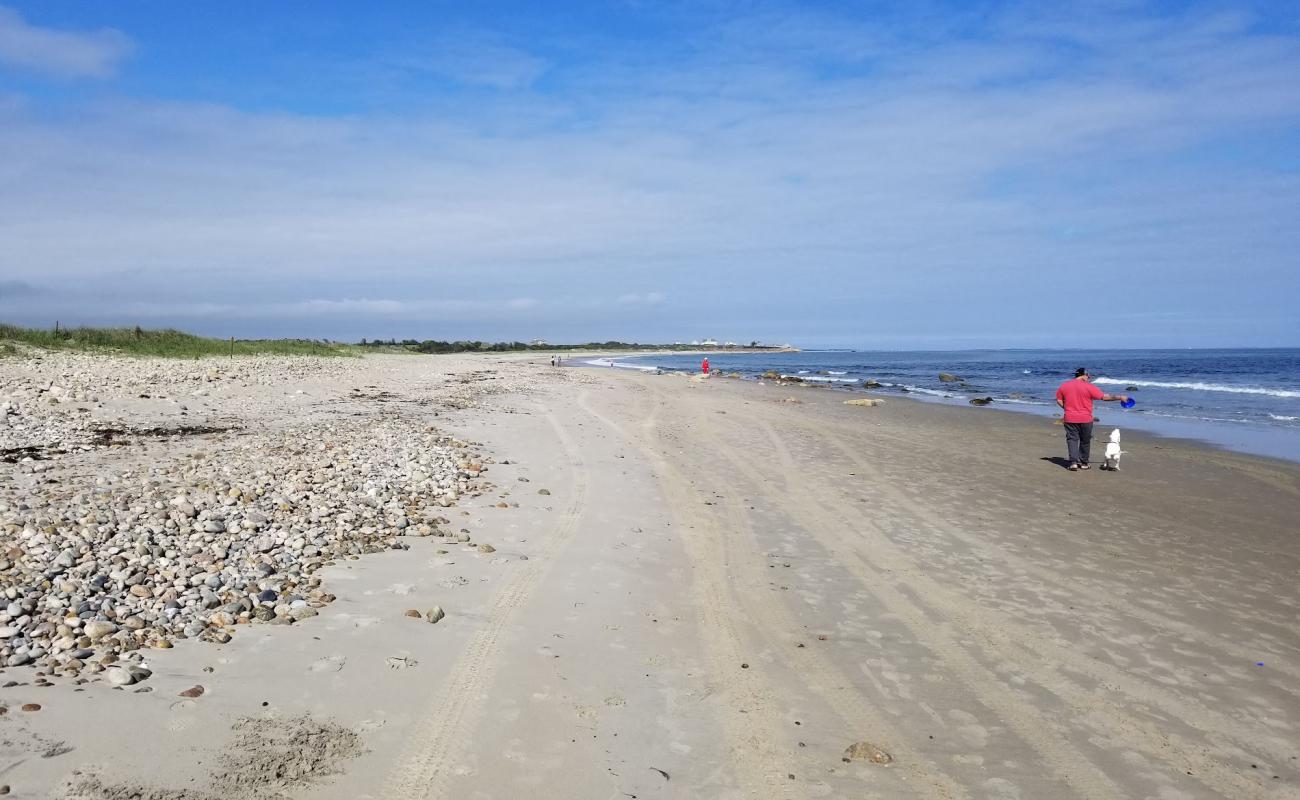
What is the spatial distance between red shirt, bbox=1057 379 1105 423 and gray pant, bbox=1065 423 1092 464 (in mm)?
118

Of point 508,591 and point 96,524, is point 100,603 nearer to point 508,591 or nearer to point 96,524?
point 96,524

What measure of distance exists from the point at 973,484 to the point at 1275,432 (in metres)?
14.7

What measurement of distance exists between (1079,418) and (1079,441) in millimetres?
444

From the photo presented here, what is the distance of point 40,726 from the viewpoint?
3930mm

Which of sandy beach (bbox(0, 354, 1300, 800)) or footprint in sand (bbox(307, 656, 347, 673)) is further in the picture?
footprint in sand (bbox(307, 656, 347, 673))

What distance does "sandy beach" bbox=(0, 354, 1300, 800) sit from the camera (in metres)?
4.09

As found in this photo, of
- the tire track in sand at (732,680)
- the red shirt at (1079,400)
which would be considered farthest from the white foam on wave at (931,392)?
the tire track in sand at (732,680)

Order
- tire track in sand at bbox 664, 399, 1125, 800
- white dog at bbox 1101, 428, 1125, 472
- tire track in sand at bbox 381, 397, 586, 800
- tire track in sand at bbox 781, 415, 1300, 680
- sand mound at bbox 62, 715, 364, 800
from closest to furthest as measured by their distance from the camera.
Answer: sand mound at bbox 62, 715, 364, 800
tire track in sand at bbox 381, 397, 586, 800
tire track in sand at bbox 664, 399, 1125, 800
tire track in sand at bbox 781, 415, 1300, 680
white dog at bbox 1101, 428, 1125, 472

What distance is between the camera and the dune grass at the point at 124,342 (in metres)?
32.6

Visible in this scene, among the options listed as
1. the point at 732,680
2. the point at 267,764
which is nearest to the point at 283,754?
the point at 267,764

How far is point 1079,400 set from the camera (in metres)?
15.1

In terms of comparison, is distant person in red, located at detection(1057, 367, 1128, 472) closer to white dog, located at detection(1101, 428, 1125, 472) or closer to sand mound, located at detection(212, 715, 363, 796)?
white dog, located at detection(1101, 428, 1125, 472)

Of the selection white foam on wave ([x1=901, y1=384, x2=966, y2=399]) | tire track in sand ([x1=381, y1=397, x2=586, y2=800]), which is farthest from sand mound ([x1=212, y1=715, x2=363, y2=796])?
white foam on wave ([x1=901, y1=384, x2=966, y2=399])

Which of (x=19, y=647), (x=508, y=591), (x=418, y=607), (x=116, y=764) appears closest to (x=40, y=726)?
(x=116, y=764)
